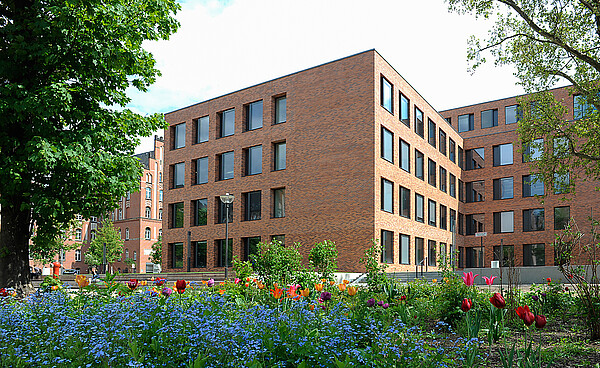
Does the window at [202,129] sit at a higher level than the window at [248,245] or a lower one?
higher

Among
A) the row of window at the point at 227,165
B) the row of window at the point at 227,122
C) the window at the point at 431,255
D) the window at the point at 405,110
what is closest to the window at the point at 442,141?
the window at the point at 405,110

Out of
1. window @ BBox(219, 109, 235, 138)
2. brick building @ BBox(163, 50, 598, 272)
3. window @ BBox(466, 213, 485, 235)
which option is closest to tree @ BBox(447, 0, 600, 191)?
brick building @ BBox(163, 50, 598, 272)

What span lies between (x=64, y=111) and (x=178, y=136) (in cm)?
2925

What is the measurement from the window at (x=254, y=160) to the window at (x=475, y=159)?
2427 cm

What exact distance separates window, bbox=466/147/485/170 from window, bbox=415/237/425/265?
54.8 feet

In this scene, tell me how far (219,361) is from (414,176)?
33040mm

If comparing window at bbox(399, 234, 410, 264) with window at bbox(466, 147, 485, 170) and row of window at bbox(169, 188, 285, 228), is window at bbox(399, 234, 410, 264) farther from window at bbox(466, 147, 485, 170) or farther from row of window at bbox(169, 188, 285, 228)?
window at bbox(466, 147, 485, 170)

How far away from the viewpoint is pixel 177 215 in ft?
133

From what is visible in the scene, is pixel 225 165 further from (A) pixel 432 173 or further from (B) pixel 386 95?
(A) pixel 432 173

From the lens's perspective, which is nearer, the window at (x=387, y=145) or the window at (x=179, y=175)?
the window at (x=387, y=145)

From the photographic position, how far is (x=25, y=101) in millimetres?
11203

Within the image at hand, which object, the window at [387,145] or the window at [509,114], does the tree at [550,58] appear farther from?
the window at [509,114]

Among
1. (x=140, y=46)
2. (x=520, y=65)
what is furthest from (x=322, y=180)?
(x=140, y=46)

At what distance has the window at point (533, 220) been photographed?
44.6 m
